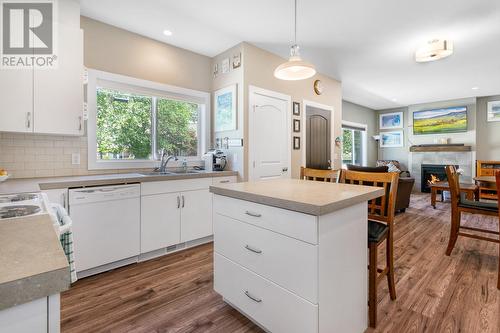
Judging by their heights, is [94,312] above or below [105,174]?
below

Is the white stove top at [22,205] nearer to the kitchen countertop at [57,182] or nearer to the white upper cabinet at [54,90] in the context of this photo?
the kitchen countertop at [57,182]

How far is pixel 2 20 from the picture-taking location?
2.04m

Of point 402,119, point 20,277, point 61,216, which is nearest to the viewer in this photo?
point 20,277

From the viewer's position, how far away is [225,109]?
3.56m

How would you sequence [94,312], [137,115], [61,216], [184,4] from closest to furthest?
[61,216]
[94,312]
[184,4]
[137,115]

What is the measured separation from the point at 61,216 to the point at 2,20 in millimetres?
2030

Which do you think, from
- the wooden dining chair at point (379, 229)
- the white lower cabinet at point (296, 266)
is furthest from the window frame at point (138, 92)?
the wooden dining chair at point (379, 229)

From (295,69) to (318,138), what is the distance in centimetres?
257

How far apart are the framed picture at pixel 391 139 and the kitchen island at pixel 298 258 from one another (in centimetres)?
758

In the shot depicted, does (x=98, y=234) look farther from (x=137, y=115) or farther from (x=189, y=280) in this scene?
(x=137, y=115)

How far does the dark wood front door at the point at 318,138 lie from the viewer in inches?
174

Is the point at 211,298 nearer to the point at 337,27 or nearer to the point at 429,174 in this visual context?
the point at 337,27

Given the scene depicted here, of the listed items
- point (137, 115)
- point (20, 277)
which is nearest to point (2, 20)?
point (137, 115)

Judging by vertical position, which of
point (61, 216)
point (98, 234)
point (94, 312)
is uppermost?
point (61, 216)
